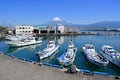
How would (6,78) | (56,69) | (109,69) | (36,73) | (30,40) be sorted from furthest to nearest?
(30,40)
(109,69)
(56,69)
(36,73)
(6,78)

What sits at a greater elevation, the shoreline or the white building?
the white building

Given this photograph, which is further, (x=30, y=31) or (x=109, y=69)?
(x=30, y=31)

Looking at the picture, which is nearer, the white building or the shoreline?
the shoreline

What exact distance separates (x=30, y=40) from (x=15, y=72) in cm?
3851

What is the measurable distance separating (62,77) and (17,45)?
119 feet

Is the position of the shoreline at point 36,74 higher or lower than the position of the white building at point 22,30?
lower

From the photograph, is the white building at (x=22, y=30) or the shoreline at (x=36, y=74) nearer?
the shoreline at (x=36, y=74)

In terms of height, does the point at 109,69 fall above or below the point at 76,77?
below

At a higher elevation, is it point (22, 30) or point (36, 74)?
point (22, 30)

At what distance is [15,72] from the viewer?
17484mm

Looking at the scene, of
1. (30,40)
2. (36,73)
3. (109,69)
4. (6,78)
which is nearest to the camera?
(6,78)

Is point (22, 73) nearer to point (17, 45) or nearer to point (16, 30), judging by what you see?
point (17, 45)

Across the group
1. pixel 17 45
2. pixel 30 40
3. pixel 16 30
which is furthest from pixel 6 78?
pixel 16 30

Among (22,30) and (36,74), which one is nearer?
(36,74)
